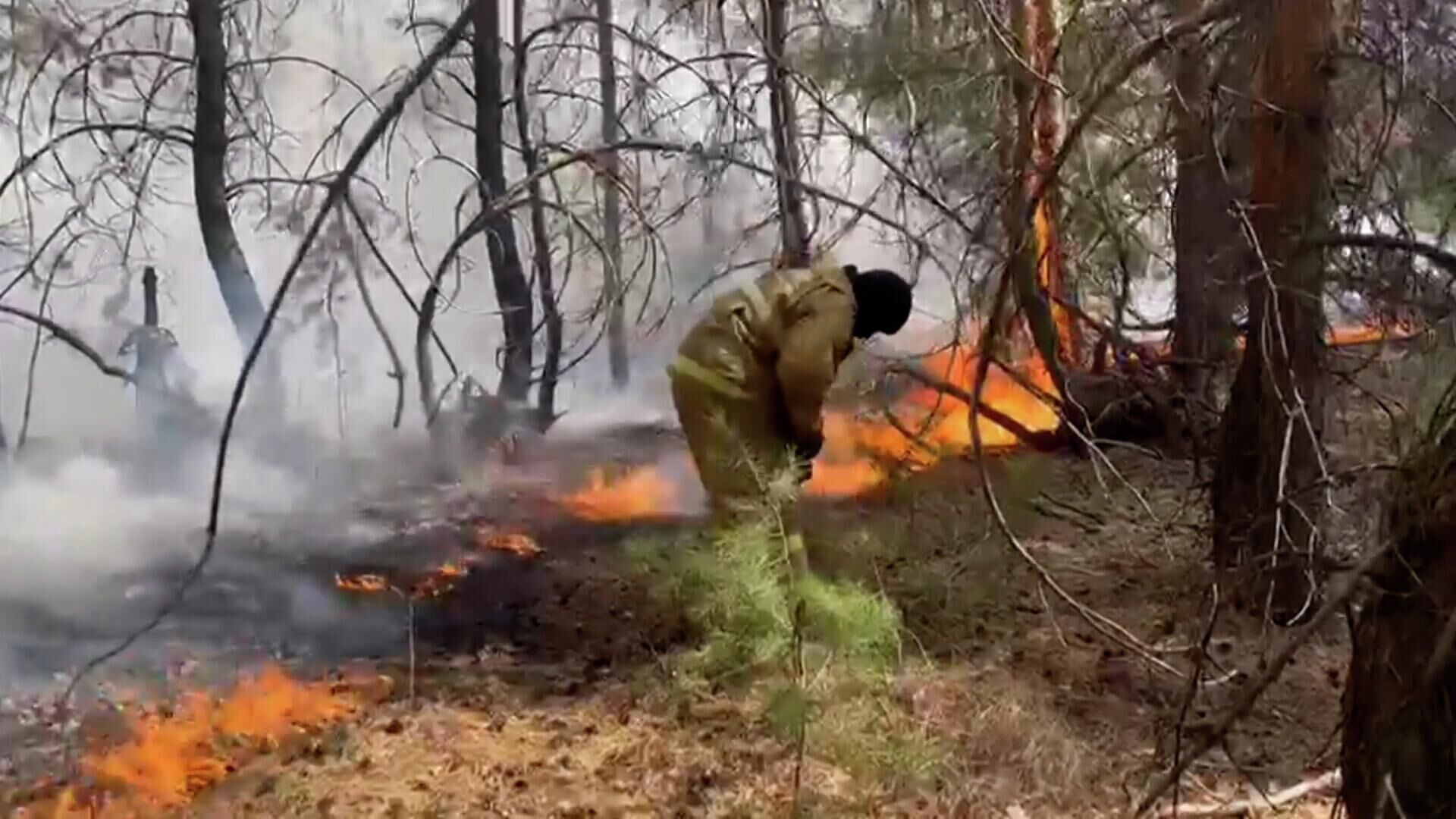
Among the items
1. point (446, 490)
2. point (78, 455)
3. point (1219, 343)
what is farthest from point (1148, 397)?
point (78, 455)

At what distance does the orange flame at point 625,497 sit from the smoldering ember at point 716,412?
0.08 ft

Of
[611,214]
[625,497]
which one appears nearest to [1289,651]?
[625,497]

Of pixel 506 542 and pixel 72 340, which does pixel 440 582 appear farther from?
pixel 72 340

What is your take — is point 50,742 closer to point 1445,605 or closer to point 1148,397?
point 1445,605

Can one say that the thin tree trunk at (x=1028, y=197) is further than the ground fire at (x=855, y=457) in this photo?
No

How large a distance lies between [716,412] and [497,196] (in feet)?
5.37

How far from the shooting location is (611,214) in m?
5.42

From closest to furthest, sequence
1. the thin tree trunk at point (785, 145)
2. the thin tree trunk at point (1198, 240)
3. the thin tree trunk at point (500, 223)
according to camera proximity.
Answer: the thin tree trunk at point (1198, 240)
the thin tree trunk at point (785, 145)
the thin tree trunk at point (500, 223)

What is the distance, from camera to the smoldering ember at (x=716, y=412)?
307 centimetres

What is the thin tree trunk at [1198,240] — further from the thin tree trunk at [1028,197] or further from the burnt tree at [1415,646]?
the burnt tree at [1415,646]

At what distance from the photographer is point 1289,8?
12.3ft

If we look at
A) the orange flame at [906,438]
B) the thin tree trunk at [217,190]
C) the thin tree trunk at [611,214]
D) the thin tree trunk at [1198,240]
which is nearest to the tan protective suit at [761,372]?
the orange flame at [906,438]

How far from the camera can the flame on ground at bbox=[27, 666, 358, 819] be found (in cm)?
301

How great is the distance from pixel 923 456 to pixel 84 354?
2.98 meters
